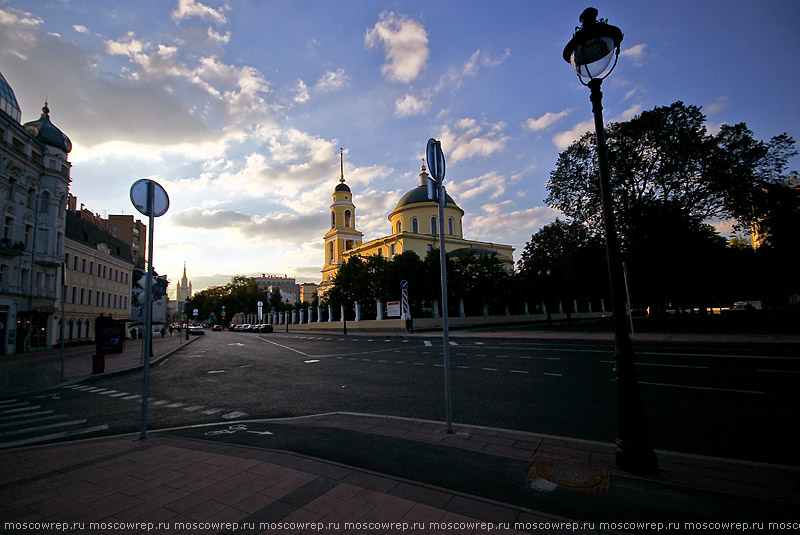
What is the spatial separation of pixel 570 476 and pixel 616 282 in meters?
2.22

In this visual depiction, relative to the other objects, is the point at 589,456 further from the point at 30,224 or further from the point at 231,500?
the point at 30,224

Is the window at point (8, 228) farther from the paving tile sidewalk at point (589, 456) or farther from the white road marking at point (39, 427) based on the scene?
the paving tile sidewalk at point (589, 456)

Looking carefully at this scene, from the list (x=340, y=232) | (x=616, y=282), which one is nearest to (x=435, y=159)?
(x=616, y=282)

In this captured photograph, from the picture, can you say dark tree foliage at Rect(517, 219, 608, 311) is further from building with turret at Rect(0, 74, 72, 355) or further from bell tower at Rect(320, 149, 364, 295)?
bell tower at Rect(320, 149, 364, 295)

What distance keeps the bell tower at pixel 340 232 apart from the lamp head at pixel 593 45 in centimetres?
7198

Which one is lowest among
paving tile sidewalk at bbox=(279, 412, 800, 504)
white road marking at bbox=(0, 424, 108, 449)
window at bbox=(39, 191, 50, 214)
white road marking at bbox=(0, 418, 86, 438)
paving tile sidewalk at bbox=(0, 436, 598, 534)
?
white road marking at bbox=(0, 418, 86, 438)

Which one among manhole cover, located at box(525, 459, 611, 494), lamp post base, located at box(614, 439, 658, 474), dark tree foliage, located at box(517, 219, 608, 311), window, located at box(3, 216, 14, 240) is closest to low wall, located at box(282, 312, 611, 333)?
dark tree foliage, located at box(517, 219, 608, 311)

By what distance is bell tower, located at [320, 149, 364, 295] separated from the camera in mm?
77375

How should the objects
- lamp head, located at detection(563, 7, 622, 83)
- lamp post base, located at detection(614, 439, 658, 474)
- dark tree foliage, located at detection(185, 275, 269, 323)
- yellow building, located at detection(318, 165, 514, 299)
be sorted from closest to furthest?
lamp post base, located at detection(614, 439, 658, 474)
lamp head, located at detection(563, 7, 622, 83)
yellow building, located at detection(318, 165, 514, 299)
dark tree foliage, located at detection(185, 275, 269, 323)

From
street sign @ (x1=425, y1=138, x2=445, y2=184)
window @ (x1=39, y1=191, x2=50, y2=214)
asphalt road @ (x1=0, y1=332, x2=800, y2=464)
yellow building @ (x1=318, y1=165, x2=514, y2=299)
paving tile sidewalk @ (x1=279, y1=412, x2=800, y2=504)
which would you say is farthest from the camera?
yellow building @ (x1=318, y1=165, x2=514, y2=299)

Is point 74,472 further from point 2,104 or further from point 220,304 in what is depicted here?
point 220,304

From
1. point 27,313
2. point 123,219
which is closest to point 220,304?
point 123,219

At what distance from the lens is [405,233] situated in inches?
2453

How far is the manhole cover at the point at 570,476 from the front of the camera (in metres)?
3.66
